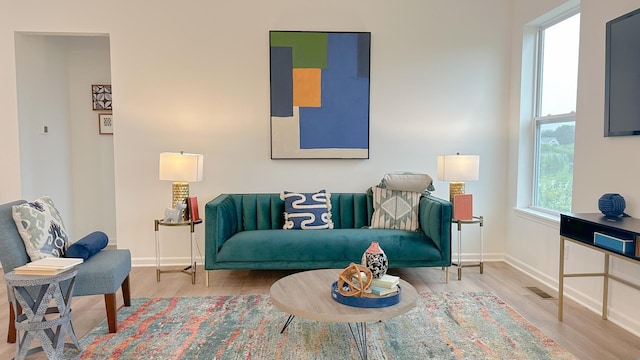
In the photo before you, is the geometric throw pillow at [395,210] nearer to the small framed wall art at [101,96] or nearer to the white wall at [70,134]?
the white wall at [70,134]

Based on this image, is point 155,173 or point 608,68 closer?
point 608,68

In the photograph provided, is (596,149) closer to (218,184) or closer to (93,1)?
(218,184)

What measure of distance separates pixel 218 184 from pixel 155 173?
0.66m

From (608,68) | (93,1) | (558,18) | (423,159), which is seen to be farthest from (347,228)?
(93,1)

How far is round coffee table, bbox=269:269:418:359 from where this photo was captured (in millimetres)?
2049

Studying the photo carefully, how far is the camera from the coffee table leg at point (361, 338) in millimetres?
2252

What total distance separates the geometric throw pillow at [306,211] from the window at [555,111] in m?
2.15

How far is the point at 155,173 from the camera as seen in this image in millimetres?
4195

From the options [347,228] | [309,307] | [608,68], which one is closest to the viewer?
[309,307]

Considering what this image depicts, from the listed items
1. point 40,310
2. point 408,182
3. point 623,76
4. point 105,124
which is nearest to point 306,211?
point 408,182

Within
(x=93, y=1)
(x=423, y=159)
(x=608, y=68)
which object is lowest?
(x=423, y=159)

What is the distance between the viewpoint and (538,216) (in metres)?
3.76

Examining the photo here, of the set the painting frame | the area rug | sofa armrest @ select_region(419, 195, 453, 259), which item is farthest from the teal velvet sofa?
the painting frame

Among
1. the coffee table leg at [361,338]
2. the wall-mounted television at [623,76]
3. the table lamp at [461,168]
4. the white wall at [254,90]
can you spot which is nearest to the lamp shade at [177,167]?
the white wall at [254,90]
